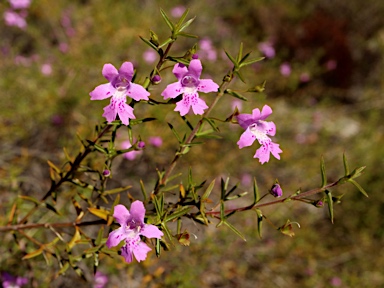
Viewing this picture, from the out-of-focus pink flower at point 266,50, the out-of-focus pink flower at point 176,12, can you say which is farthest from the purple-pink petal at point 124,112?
the out-of-focus pink flower at point 176,12

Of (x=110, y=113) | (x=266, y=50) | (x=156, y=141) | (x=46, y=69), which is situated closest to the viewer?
(x=110, y=113)

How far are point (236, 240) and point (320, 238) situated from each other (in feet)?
3.86

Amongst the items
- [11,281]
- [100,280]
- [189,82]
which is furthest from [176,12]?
[189,82]

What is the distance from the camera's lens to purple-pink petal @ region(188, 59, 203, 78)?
1306 millimetres

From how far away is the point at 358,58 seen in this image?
7410 millimetres

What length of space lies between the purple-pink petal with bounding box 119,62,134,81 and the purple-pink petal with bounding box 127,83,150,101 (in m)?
0.04

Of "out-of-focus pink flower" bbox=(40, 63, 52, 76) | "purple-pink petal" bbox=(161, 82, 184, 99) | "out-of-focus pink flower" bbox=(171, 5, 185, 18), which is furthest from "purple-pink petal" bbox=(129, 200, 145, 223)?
"out-of-focus pink flower" bbox=(171, 5, 185, 18)

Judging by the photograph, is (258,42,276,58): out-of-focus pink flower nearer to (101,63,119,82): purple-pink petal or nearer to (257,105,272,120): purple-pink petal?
(257,105,272,120): purple-pink petal

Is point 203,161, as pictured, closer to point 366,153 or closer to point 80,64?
point 80,64

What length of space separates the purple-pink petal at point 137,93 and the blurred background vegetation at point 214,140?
118cm

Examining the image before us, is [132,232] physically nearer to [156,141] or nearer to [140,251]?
[140,251]

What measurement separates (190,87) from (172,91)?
75 mm

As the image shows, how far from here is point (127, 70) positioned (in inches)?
51.0

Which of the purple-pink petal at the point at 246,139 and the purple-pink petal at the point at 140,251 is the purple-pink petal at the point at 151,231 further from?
the purple-pink petal at the point at 246,139
